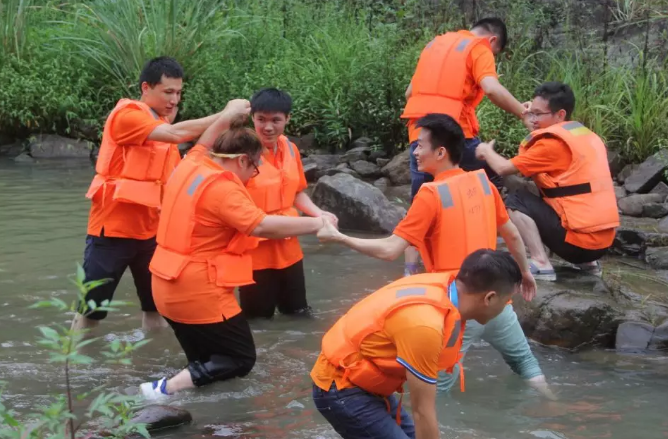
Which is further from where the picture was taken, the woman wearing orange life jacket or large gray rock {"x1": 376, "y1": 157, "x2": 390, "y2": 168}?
large gray rock {"x1": 376, "y1": 157, "x2": 390, "y2": 168}

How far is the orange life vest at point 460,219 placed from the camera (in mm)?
4777

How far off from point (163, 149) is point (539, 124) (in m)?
2.62

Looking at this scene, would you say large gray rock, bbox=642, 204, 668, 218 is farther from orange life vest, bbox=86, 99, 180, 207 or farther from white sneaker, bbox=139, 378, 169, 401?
white sneaker, bbox=139, 378, 169, 401

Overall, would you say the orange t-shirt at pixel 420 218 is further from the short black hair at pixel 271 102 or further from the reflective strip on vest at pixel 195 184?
the short black hair at pixel 271 102

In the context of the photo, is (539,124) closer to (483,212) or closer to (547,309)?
(547,309)

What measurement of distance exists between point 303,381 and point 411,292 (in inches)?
88.7

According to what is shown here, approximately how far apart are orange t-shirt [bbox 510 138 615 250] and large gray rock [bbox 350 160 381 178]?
210 inches

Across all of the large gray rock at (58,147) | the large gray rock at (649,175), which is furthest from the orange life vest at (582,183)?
the large gray rock at (58,147)

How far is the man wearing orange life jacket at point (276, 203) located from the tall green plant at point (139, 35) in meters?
7.99

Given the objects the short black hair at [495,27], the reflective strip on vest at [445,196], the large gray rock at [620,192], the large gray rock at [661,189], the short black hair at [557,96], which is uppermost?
the short black hair at [495,27]

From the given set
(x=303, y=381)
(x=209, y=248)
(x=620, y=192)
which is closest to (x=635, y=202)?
(x=620, y=192)

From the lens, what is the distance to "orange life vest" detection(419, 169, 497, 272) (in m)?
4.78

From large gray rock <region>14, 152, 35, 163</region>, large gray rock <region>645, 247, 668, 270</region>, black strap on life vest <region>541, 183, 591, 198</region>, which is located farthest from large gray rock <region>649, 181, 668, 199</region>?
large gray rock <region>14, 152, 35, 163</region>

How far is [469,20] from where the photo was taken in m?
13.9
